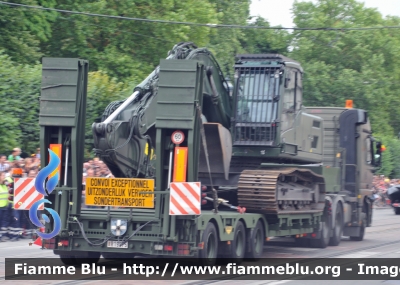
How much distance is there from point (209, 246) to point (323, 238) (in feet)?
20.8

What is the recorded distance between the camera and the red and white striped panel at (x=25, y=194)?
12469mm

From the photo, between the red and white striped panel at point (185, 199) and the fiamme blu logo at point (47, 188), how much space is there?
6.28ft

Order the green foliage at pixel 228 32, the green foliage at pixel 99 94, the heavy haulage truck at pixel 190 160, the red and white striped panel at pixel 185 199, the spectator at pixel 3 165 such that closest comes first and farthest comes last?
the red and white striped panel at pixel 185 199
the heavy haulage truck at pixel 190 160
the spectator at pixel 3 165
the green foliage at pixel 99 94
the green foliage at pixel 228 32

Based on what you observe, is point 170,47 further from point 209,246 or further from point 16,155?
point 209,246

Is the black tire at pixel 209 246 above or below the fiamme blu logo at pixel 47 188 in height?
below

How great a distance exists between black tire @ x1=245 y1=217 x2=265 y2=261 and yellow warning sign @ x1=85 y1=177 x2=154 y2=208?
9.27 ft

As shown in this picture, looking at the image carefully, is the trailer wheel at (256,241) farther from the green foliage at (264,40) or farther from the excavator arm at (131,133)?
the green foliage at (264,40)

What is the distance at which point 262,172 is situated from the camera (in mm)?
14586

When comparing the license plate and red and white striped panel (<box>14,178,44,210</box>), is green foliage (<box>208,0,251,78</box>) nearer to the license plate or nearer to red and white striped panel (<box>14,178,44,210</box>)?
red and white striped panel (<box>14,178,44,210</box>)

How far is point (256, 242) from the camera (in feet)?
48.3

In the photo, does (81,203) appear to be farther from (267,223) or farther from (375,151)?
(375,151)

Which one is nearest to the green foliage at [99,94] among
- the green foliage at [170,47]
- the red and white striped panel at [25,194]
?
the green foliage at [170,47]

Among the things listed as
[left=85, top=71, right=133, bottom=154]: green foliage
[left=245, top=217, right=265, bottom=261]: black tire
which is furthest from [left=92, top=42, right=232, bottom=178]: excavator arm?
[left=85, top=71, right=133, bottom=154]: green foliage

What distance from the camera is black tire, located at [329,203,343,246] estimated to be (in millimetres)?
19266
